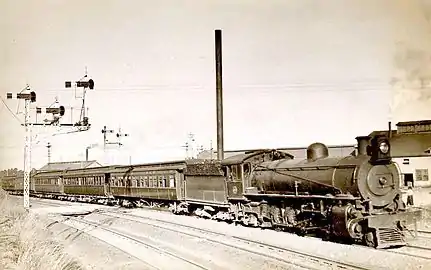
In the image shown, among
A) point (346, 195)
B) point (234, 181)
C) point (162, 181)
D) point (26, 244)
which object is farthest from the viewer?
point (162, 181)

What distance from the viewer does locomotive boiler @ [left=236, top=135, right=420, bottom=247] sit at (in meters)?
3.52

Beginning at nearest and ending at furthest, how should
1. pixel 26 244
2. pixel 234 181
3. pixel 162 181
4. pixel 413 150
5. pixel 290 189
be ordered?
pixel 26 244 < pixel 413 150 < pixel 290 189 < pixel 234 181 < pixel 162 181

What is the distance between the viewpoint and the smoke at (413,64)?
315 centimetres

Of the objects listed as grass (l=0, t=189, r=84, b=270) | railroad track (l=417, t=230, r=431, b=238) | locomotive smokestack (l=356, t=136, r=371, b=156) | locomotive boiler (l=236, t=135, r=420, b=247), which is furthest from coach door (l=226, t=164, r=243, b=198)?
grass (l=0, t=189, r=84, b=270)

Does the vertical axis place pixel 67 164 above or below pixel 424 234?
above

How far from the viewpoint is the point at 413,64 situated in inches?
127

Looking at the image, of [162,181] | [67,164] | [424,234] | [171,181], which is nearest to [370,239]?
[424,234]

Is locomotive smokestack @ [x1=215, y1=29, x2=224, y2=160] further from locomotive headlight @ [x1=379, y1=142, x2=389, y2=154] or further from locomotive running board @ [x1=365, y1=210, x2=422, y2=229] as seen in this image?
locomotive running board @ [x1=365, y1=210, x2=422, y2=229]

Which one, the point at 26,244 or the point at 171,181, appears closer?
the point at 26,244

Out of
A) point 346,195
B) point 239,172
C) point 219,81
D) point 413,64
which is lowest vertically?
point 346,195

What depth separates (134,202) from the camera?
5.75m

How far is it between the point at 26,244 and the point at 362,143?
2.14 metres

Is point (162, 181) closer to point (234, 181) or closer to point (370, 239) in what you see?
point (234, 181)

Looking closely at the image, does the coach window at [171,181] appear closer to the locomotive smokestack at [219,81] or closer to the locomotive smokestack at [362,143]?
the locomotive smokestack at [219,81]
